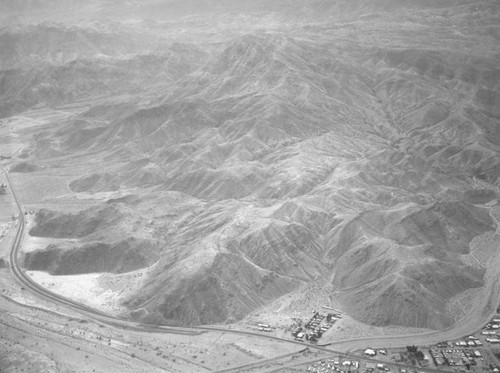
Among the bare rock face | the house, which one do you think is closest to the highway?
the house

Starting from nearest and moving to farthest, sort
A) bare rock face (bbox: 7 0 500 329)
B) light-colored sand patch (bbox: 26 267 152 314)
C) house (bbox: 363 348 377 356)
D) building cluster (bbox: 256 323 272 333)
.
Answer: house (bbox: 363 348 377 356) < building cluster (bbox: 256 323 272 333) < bare rock face (bbox: 7 0 500 329) < light-colored sand patch (bbox: 26 267 152 314)

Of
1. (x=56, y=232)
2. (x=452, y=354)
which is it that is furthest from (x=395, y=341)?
(x=56, y=232)

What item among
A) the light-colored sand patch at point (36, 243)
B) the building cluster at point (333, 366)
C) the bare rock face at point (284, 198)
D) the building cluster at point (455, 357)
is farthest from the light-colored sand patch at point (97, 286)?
the building cluster at point (455, 357)

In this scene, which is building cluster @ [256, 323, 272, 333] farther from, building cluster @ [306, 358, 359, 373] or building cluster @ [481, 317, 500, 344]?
building cluster @ [481, 317, 500, 344]

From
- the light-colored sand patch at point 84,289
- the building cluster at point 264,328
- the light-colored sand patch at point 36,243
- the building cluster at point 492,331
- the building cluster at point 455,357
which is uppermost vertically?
the building cluster at point 455,357

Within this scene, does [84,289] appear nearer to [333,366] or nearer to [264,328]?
[264,328]

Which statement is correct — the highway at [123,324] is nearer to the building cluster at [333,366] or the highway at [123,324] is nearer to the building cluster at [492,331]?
the building cluster at [333,366]

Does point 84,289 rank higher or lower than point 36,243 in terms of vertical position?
higher

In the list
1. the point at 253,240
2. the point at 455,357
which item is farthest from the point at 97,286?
the point at 455,357
